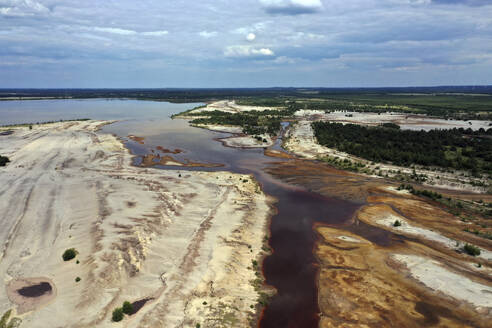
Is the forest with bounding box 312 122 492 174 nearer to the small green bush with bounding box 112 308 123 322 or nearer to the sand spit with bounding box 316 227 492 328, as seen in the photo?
the sand spit with bounding box 316 227 492 328

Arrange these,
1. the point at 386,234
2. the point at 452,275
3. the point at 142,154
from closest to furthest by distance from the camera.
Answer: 1. the point at 452,275
2. the point at 386,234
3. the point at 142,154

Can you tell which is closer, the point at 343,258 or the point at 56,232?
the point at 343,258

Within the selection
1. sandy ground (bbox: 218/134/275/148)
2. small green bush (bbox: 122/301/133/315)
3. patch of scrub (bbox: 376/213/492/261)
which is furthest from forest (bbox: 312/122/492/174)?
small green bush (bbox: 122/301/133/315)

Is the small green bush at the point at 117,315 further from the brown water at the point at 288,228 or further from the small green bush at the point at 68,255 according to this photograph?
the brown water at the point at 288,228

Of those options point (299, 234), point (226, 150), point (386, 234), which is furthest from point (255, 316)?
point (226, 150)

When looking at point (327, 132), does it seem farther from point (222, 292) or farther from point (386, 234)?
point (222, 292)

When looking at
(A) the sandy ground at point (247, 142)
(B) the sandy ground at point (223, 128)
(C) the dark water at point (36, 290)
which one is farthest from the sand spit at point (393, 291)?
(B) the sandy ground at point (223, 128)
